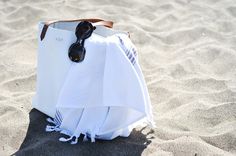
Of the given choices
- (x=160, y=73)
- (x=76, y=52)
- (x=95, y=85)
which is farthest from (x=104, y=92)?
(x=160, y=73)

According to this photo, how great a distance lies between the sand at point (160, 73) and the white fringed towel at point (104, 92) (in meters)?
0.09

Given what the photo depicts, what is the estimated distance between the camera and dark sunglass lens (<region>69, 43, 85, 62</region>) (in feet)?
5.91

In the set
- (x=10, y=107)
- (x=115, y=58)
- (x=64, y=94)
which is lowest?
(x=10, y=107)

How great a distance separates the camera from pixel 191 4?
368 cm

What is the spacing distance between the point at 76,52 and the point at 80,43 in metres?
0.04

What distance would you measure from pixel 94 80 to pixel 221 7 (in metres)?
2.11

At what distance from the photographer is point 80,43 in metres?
1.81

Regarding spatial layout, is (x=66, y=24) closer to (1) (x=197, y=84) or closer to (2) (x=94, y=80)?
(2) (x=94, y=80)

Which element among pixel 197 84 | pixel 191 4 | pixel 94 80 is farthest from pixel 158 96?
pixel 191 4

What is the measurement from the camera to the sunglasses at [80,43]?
180 cm

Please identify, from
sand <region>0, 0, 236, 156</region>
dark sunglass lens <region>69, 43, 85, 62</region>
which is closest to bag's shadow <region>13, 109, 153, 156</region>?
sand <region>0, 0, 236, 156</region>

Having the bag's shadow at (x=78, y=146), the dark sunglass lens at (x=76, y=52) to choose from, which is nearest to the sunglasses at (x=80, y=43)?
the dark sunglass lens at (x=76, y=52)

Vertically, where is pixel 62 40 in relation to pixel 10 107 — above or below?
above

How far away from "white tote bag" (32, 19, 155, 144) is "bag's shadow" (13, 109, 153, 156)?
30mm
